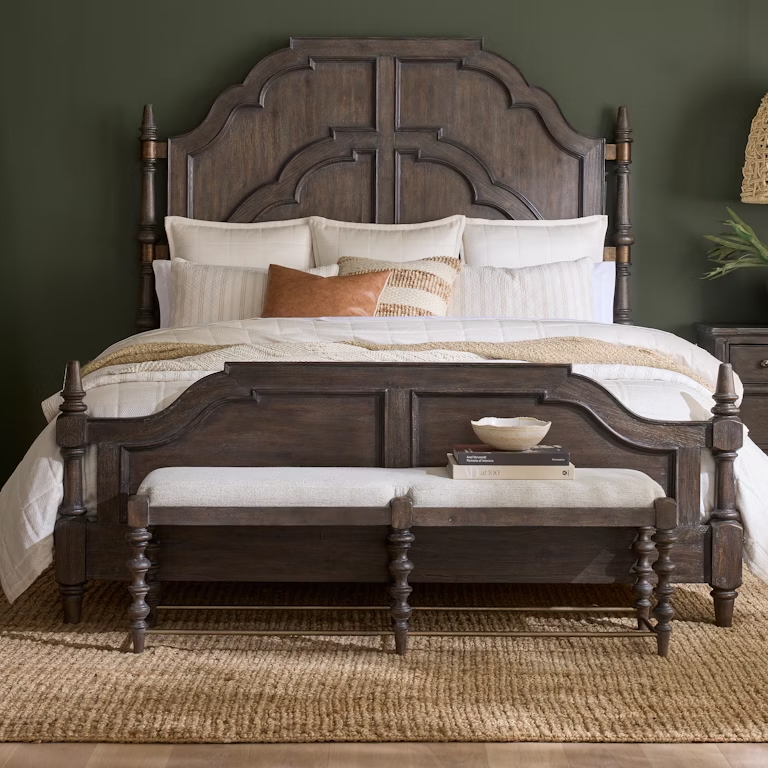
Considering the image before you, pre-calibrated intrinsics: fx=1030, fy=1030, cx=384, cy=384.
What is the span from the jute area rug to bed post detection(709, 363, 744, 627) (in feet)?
0.48

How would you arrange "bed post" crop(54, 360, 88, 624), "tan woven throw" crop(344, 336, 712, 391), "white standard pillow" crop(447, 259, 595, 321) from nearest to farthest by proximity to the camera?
"bed post" crop(54, 360, 88, 624), "tan woven throw" crop(344, 336, 712, 391), "white standard pillow" crop(447, 259, 595, 321)

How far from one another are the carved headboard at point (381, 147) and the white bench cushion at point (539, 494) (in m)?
2.15

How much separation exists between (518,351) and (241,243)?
1.71 meters

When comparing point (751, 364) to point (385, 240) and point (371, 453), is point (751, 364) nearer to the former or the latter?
point (385, 240)

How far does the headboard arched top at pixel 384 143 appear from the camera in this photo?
430 cm

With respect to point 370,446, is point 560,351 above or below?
above

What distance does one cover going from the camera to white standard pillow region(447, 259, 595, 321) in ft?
12.6

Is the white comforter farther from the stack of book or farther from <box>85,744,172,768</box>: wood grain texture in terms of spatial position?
<box>85,744,172,768</box>: wood grain texture

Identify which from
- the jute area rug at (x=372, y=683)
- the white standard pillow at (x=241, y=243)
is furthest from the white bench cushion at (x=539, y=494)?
the white standard pillow at (x=241, y=243)

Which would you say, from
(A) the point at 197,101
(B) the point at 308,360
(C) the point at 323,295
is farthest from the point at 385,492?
(A) the point at 197,101

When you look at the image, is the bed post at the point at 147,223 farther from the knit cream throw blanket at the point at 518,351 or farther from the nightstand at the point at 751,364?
the nightstand at the point at 751,364

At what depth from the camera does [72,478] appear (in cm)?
253

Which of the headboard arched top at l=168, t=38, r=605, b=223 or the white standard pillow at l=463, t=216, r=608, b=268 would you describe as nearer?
the white standard pillow at l=463, t=216, r=608, b=268

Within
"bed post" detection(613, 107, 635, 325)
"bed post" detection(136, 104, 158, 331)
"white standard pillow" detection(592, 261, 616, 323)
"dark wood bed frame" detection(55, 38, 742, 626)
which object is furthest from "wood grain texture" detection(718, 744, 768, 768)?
"bed post" detection(136, 104, 158, 331)
